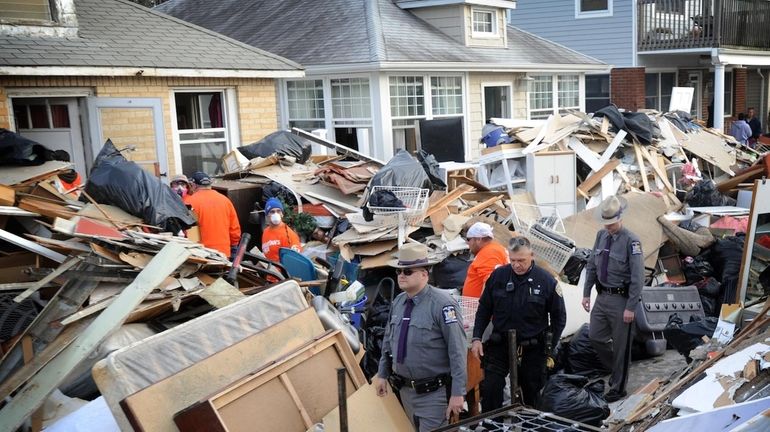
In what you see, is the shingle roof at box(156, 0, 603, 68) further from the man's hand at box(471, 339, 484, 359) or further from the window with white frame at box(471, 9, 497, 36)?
the man's hand at box(471, 339, 484, 359)

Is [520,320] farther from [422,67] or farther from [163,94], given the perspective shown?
[422,67]

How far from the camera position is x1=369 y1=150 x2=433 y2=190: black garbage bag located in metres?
9.63

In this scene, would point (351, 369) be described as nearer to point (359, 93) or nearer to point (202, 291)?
point (202, 291)

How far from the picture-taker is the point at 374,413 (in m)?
4.75

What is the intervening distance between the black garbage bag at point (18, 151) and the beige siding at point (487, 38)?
11.2 meters

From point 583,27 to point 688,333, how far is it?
57.6ft

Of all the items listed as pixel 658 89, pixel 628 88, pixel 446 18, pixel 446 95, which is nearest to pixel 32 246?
pixel 446 95

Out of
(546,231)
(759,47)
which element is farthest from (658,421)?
(759,47)

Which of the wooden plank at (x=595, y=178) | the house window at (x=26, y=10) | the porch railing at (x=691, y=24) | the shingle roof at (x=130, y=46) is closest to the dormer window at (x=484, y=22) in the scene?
the wooden plank at (x=595, y=178)

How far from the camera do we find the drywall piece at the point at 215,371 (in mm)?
4129

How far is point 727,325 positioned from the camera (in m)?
5.50

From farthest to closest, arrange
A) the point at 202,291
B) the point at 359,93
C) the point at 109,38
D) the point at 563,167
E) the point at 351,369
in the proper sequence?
the point at 359,93 < the point at 563,167 < the point at 109,38 < the point at 202,291 < the point at 351,369

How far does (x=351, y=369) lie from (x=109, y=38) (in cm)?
771

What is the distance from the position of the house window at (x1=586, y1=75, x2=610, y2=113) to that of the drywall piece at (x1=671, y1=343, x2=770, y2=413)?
771 inches
